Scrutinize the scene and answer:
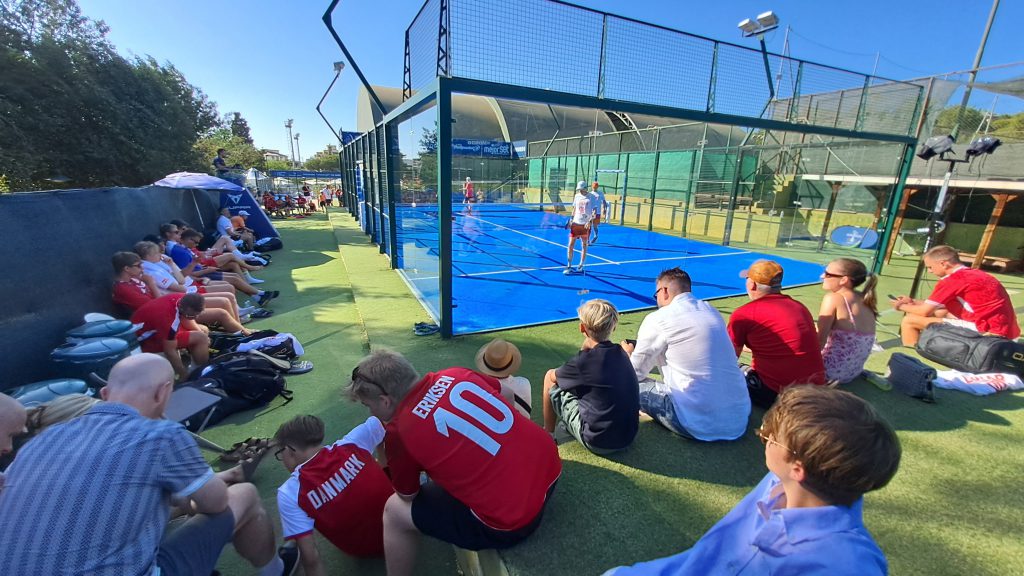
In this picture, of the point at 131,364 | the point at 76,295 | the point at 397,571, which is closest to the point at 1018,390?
the point at 397,571

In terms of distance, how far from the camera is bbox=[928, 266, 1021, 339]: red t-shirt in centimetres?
389

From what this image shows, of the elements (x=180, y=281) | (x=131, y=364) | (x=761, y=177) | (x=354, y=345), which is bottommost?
(x=354, y=345)

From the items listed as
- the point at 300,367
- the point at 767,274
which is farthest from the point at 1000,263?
the point at 300,367

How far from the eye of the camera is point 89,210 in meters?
4.48

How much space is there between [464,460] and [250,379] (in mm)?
2817

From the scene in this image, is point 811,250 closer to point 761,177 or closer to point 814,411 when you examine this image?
point 761,177

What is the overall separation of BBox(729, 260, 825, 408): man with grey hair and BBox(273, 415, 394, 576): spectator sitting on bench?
238cm

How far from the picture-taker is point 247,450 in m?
2.76

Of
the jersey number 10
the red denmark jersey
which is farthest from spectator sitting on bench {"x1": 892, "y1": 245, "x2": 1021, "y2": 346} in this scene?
the red denmark jersey

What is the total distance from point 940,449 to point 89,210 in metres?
7.96

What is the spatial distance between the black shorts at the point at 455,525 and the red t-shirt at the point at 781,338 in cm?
205

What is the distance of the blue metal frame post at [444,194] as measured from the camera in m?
4.00

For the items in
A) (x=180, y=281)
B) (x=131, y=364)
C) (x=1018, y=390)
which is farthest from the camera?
(x=180, y=281)

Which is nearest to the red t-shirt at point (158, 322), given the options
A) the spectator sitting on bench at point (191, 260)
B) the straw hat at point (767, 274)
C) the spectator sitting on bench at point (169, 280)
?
the spectator sitting on bench at point (169, 280)
